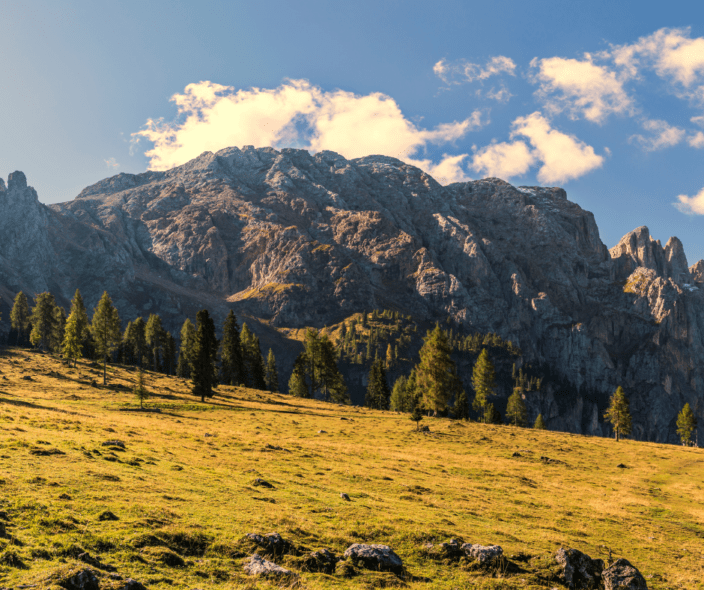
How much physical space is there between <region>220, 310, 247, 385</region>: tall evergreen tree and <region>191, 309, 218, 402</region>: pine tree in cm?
2248

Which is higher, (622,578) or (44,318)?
(44,318)

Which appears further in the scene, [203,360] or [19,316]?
[19,316]

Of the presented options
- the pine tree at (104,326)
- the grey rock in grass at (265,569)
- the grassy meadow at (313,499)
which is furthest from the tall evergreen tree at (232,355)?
A: the grey rock in grass at (265,569)

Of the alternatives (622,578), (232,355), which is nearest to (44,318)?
(232,355)

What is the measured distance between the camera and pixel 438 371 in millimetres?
72750

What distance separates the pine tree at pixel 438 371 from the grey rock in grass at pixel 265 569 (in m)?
61.2

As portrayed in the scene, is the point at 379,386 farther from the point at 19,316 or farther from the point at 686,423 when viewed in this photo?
the point at 19,316

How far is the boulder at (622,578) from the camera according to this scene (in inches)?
579

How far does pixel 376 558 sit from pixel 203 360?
2477 inches

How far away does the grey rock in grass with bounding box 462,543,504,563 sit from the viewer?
A: 15922 millimetres

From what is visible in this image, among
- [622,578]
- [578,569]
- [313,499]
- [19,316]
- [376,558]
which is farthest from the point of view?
[19,316]

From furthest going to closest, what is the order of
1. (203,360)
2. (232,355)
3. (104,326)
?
(232,355)
(104,326)
(203,360)

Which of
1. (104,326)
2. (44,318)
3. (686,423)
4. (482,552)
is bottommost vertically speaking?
(686,423)

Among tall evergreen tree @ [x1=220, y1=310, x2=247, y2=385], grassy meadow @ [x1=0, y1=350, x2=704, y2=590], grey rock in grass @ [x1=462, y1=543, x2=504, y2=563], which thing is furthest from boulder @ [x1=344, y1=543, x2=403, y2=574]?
tall evergreen tree @ [x1=220, y1=310, x2=247, y2=385]
